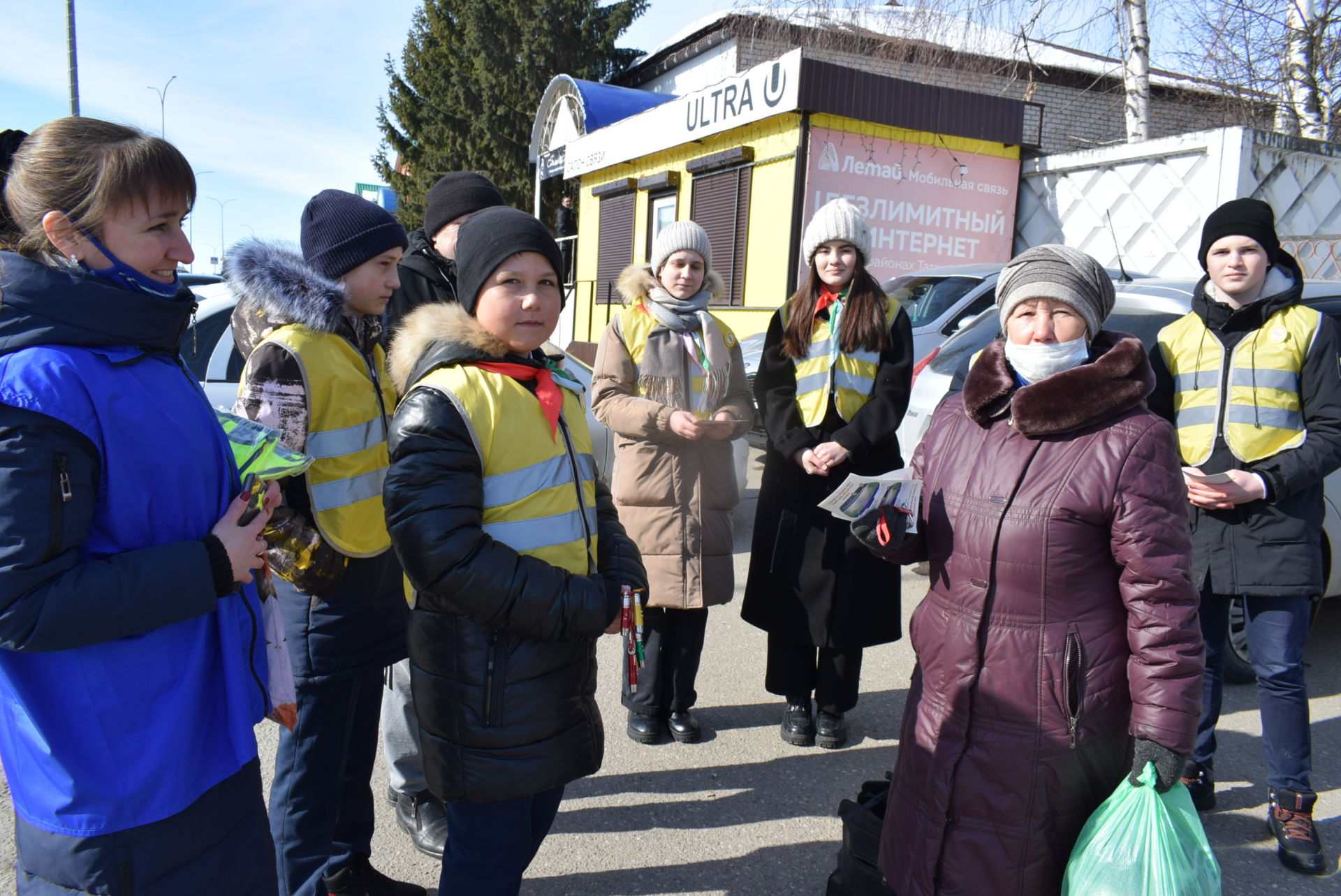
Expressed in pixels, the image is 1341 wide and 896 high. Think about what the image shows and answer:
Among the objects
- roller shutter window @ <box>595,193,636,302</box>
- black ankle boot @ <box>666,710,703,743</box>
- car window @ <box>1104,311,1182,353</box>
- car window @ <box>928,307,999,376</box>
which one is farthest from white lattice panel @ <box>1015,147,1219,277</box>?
black ankle boot @ <box>666,710,703,743</box>

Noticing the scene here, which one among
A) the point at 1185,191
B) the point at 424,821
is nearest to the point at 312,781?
the point at 424,821

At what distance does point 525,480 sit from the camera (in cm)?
191

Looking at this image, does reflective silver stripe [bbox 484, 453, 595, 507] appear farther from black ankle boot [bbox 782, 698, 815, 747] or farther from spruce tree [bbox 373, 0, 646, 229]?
spruce tree [bbox 373, 0, 646, 229]

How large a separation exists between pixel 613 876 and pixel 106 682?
1.72m

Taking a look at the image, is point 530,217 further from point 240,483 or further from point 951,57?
point 951,57

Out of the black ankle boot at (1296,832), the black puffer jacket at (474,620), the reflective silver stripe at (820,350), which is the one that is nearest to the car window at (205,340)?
the reflective silver stripe at (820,350)

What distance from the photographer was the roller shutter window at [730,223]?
1180cm

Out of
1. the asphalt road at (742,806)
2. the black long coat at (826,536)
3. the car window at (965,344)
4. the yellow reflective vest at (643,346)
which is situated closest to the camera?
the asphalt road at (742,806)

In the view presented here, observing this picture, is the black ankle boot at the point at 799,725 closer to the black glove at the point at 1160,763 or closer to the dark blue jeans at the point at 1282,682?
the dark blue jeans at the point at 1282,682

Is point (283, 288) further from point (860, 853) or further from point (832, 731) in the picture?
point (832, 731)

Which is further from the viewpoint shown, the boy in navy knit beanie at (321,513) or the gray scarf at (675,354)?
the gray scarf at (675,354)

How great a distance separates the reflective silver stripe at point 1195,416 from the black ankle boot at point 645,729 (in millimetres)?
2311

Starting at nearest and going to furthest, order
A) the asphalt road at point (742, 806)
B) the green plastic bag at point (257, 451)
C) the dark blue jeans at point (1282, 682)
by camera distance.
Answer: the green plastic bag at point (257, 451) < the asphalt road at point (742, 806) < the dark blue jeans at point (1282, 682)

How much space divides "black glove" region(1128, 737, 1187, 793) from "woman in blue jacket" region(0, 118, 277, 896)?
71.7 inches
